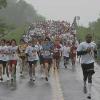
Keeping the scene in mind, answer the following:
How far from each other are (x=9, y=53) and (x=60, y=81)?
8.42ft

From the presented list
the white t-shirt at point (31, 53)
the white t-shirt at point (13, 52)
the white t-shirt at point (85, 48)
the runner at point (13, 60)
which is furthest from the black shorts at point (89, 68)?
the white t-shirt at point (31, 53)

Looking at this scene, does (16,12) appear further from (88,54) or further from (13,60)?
(88,54)

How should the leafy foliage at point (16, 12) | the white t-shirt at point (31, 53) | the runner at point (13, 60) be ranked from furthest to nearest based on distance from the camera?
1. the leafy foliage at point (16, 12)
2. the white t-shirt at point (31, 53)
3. the runner at point (13, 60)

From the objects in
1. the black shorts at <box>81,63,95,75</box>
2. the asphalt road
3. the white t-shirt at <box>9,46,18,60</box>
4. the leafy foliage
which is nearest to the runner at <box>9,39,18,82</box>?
the white t-shirt at <box>9,46,18,60</box>

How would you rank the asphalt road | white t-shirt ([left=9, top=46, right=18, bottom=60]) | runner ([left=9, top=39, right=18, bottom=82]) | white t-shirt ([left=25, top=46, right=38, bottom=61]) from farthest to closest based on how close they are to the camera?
1. white t-shirt ([left=25, top=46, right=38, bottom=61])
2. white t-shirt ([left=9, top=46, right=18, bottom=60])
3. runner ([left=9, top=39, right=18, bottom=82])
4. the asphalt road

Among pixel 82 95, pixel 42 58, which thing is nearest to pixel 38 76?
pixel 42 58

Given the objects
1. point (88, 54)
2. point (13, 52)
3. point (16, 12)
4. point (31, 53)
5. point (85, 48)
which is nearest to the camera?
point (85, 48)

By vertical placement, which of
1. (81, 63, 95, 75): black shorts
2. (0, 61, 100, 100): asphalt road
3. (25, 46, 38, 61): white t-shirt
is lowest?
(0, 61, 100, 100): asphalt road

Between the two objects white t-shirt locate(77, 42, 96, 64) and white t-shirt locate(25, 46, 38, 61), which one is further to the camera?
white t-shirt locate(25, 46, 38, 61)

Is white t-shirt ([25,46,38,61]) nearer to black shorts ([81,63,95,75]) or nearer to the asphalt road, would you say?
the asphalt road

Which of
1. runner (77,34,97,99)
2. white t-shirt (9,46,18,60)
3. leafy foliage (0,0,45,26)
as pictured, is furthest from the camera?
leafy foliage (0,0,45,26)

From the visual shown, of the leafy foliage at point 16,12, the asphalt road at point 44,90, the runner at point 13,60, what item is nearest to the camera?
the asphalt road at point 44,90

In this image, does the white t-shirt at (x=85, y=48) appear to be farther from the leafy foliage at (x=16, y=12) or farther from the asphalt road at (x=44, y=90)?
the leafy foliage at (x=16, y=12)

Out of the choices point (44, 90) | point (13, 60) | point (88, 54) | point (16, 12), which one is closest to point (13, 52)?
point (13, 60)
